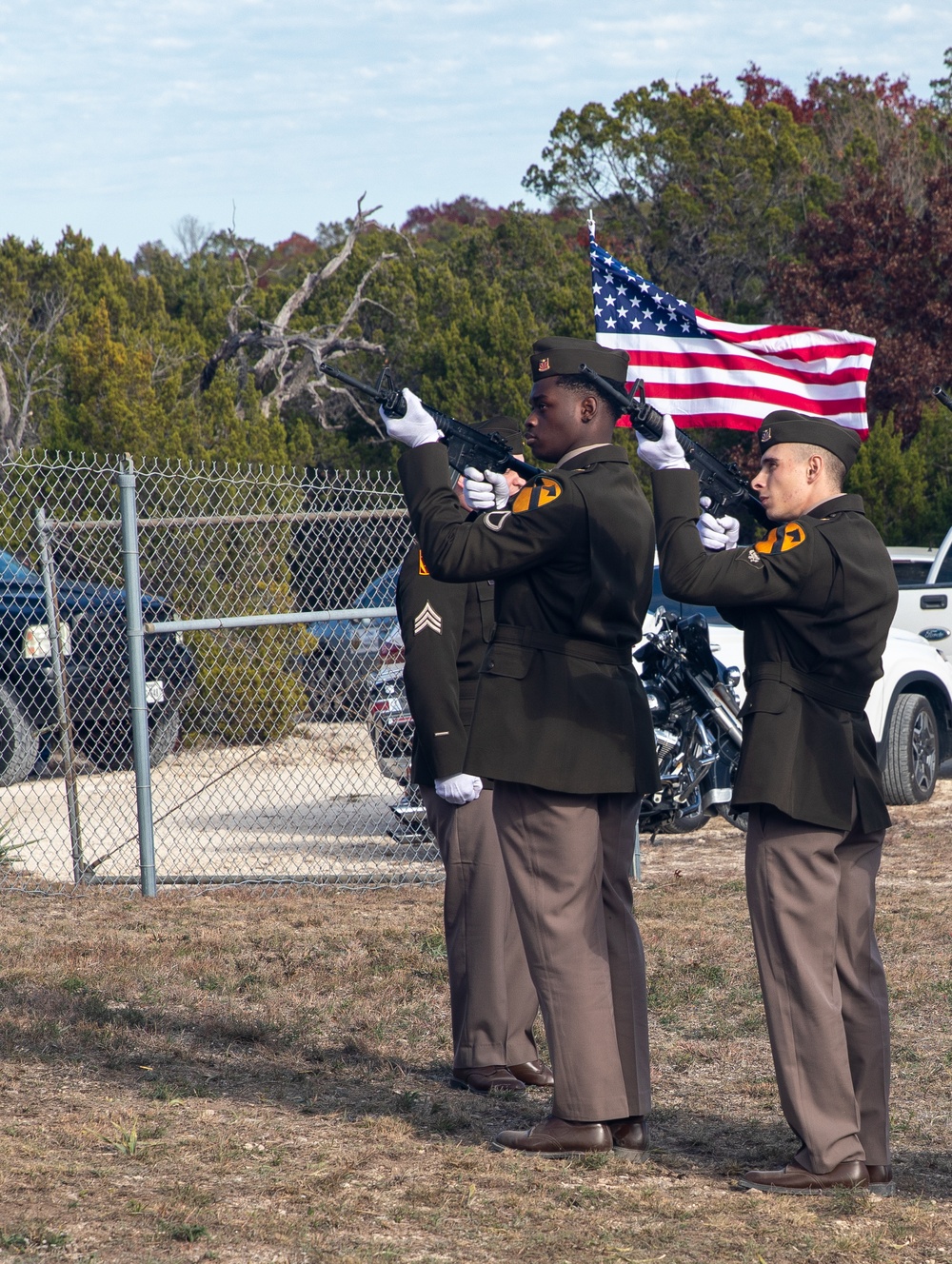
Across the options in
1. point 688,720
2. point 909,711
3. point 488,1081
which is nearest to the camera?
point 488,1081

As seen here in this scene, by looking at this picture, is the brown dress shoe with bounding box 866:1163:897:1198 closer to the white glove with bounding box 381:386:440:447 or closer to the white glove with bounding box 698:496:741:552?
the white glove with bounding box 698:496:741:552

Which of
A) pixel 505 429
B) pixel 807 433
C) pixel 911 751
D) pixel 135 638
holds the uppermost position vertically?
pixel 505 429

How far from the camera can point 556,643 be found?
407 cm

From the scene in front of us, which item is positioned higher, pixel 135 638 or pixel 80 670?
pixel 135 638

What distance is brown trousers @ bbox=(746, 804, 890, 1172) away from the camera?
12.2 feet

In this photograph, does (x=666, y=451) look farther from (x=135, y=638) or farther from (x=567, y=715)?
(x=135, y=638)

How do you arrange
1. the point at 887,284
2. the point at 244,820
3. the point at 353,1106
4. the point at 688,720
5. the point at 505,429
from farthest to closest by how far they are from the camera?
1. the point at 887,284
2. the point at 244,820
3. the point at 688,720
4. the point at 505,429
5. the point at 353,1106

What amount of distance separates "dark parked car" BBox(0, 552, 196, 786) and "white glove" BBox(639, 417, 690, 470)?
687 cm

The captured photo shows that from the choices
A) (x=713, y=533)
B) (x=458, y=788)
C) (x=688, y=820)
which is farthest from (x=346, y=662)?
(x=713, y=533)

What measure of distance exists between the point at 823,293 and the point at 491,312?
5066 millimetres

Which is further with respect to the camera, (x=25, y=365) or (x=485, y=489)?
(x=25, y=365)

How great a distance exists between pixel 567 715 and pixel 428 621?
104 cm

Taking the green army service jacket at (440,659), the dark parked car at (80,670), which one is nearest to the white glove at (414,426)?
the green army service jacket at (440,659)

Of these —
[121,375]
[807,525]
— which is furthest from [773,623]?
[121,375]
